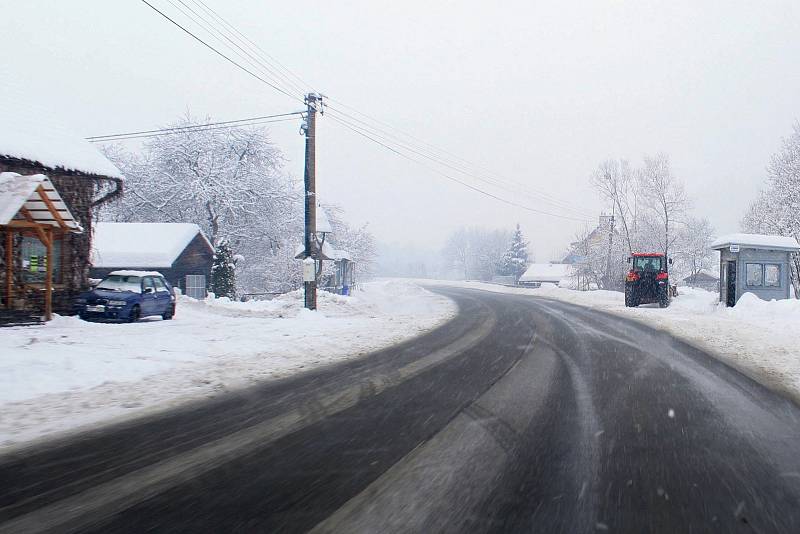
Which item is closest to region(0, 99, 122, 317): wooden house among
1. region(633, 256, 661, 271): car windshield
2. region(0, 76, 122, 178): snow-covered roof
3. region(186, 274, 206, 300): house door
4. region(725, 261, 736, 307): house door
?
region(0, 76, 122, 178): snow-covered roof

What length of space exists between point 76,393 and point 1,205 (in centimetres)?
939

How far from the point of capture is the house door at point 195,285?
32.1 meters

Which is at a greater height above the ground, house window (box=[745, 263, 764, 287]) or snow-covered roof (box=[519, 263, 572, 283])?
house window (box=[745, 263, 764, 287])

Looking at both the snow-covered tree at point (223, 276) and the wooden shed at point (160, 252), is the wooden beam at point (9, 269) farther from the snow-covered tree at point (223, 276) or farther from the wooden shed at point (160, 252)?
the snow-covered tree at point (223, 276)

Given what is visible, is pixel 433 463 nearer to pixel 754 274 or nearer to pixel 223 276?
pixel 754 274

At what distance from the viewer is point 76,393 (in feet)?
21.1

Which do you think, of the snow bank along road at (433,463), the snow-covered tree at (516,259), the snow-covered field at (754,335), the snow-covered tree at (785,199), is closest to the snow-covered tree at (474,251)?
the snow-covered tree at (516,259)

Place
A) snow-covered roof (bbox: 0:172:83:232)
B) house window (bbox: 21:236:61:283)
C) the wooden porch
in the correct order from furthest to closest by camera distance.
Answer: house window (bbox: 21:236:61:283) → the wooden porch → snow-covered roof (bbox: 0:172:83:232)

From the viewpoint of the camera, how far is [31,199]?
1393cm

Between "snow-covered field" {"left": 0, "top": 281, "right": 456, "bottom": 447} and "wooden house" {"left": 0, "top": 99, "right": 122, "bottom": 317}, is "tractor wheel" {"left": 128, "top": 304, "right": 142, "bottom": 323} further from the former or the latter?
"wooden house" {"left": 0, "top": 99, "right": 122, "bottom": 317}

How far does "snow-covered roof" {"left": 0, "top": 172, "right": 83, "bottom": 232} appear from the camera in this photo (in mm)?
12898

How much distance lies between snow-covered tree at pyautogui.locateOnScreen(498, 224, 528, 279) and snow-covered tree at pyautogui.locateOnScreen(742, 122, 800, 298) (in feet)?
173

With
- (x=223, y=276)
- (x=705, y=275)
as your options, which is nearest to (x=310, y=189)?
(x=223, y=276)

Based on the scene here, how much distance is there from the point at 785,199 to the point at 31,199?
138ft
